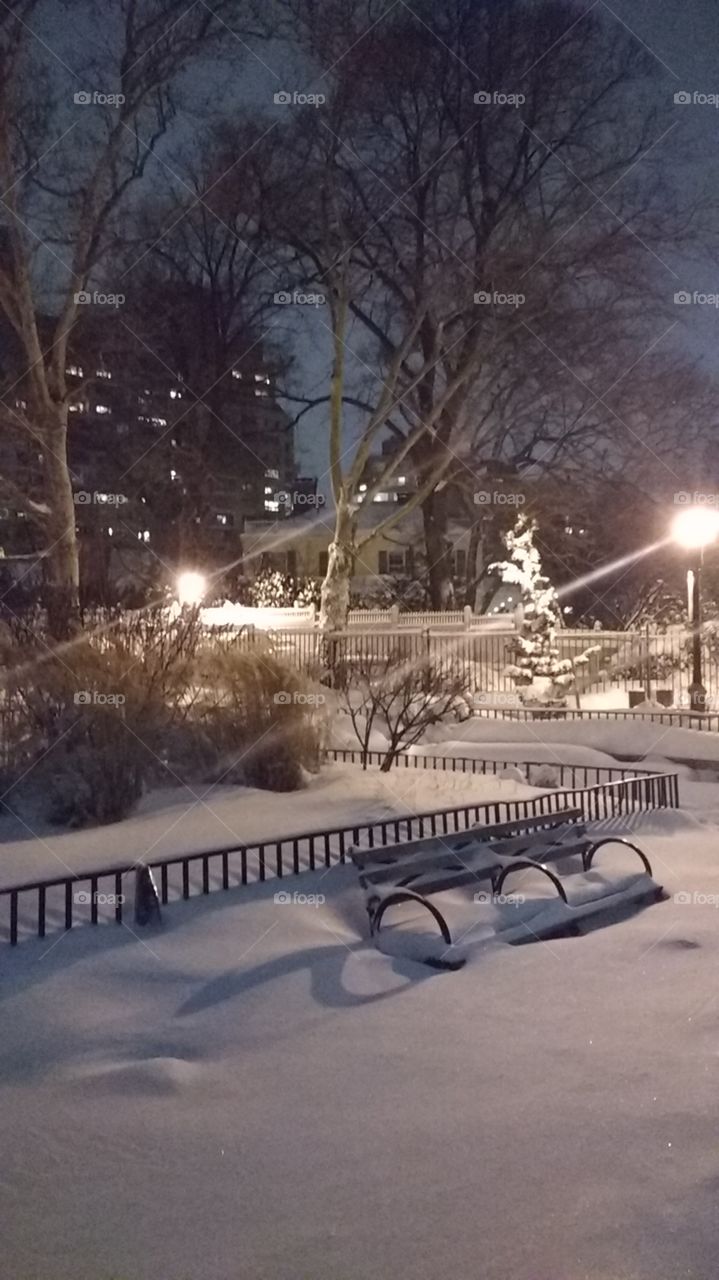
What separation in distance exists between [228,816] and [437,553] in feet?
97.9

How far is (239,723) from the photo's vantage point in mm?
14984

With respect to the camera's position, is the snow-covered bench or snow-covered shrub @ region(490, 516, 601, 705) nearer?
the snow-covered bench

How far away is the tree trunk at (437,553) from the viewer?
40125 mm

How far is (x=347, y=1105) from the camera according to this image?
5.94 m

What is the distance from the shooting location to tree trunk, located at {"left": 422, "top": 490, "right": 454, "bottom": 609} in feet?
132

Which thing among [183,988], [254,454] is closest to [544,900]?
[183,988]

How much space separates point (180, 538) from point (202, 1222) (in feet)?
125
